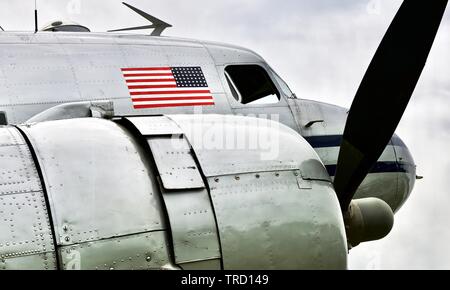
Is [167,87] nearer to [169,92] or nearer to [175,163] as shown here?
[169,92]

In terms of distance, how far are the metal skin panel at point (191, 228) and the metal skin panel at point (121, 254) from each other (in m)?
Result: 0.15

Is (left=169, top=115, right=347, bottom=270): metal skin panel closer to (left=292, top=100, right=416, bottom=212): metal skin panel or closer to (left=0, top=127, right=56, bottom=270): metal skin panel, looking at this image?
(left=0, top=127, right=56, bottom=270): metal skin panel

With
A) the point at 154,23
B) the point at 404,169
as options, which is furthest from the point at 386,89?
the point at 154,23

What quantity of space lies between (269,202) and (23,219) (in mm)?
2486

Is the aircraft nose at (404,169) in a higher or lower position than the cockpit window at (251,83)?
lower

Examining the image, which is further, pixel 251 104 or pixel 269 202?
pixel 251 104

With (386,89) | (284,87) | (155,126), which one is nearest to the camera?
(155,126)

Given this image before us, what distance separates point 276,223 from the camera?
7.16 m

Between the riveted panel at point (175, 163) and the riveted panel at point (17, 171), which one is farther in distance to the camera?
the riveted panel at point (175, 163)

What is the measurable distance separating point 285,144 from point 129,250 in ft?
7.55

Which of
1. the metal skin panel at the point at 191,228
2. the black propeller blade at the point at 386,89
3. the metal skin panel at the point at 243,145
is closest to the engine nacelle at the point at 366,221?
the black propeller blade at the point at 386,89

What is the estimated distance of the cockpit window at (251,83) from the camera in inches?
565

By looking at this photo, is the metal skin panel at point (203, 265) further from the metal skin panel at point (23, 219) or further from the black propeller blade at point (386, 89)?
the black propeller blade at point (386, 89)

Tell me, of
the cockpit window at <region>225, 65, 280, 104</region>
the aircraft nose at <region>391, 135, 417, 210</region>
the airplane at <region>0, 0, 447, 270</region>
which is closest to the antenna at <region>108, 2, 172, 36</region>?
the cockpit window at <region>225, 65, 280, 104</region>
